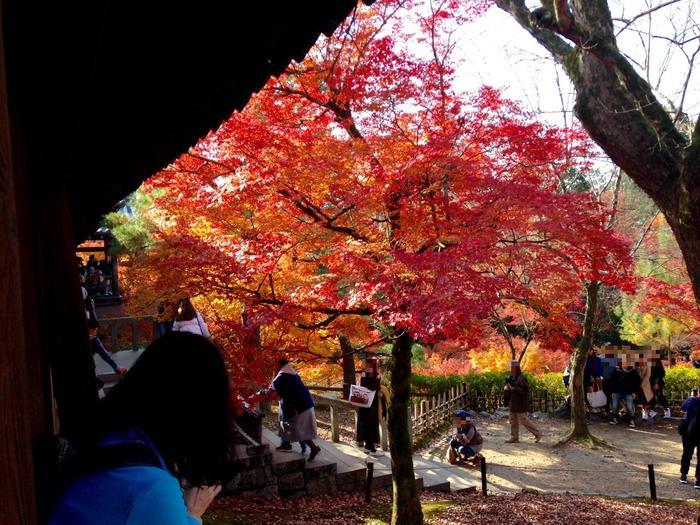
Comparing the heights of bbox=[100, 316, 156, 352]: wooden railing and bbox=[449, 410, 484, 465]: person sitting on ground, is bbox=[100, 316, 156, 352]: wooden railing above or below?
above

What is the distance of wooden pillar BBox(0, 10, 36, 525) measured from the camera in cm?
94

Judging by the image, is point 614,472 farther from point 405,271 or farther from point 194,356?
point 194,356

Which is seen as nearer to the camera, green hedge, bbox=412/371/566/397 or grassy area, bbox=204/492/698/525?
grassy area, bbox=204/492/698/525

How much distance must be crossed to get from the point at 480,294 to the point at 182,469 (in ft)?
17.5

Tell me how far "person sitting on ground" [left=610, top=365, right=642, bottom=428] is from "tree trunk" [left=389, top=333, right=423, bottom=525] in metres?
9.31

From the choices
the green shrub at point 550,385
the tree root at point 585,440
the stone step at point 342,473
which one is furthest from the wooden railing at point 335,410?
the green shrub at point 550,385

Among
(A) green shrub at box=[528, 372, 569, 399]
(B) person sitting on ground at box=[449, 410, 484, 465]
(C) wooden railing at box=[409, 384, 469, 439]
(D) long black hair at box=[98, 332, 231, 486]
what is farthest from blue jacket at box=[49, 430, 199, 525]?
(A) green shrub at box=[528, 372, 569, 399]

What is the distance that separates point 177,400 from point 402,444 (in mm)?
7316

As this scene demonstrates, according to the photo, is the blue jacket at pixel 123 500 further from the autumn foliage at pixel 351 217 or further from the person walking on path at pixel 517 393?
the person walking on path at pixel 517 393

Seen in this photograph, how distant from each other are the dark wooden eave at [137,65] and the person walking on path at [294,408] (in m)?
6.42

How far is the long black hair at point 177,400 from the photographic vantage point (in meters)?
1.28

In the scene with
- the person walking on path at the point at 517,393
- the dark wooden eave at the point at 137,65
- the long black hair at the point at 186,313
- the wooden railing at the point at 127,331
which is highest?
the dark wooden eave at the point at 137,65

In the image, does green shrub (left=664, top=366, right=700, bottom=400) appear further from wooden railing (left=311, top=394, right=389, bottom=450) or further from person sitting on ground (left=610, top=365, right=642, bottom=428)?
wooden railing (left=311, top=394, right=389, bottom=450)

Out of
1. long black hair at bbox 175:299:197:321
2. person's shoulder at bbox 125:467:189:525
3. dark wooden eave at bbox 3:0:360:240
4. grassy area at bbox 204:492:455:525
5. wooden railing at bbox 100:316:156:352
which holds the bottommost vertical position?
grassy area at bbox 204:492:455:525
